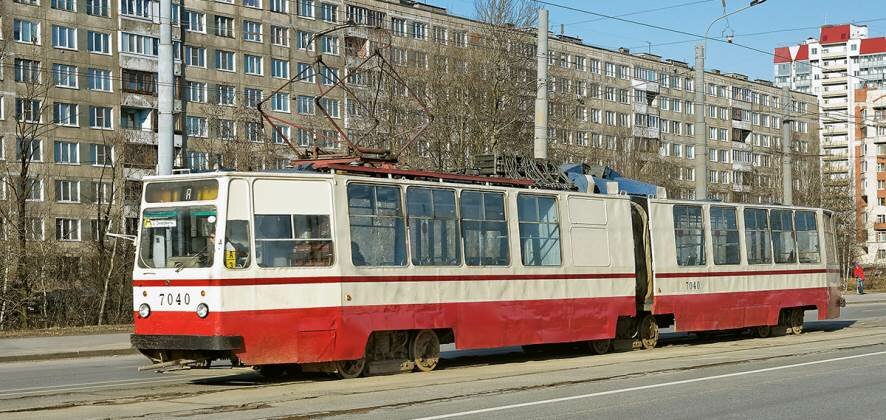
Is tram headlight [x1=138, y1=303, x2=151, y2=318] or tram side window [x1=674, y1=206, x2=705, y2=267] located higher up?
tram side window [x1=674, y1=206, x2=705, y2=267]

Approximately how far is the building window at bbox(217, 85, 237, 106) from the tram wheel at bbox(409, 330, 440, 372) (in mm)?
58623

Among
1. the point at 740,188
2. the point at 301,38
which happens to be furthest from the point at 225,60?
the point at 740,188

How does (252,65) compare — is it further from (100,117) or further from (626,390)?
(626,390)

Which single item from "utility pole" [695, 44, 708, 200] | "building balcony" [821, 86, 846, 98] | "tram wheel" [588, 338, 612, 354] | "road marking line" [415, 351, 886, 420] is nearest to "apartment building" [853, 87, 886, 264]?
"building balcony" [821, 86, 846, 98]

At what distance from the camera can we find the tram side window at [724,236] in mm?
23344

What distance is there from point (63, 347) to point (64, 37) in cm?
4628

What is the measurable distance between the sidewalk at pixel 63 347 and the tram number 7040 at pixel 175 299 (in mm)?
8502

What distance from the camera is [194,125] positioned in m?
72.6

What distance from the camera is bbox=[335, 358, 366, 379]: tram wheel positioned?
1583 cm

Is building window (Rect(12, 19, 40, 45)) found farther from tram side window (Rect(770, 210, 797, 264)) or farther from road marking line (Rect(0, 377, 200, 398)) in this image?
road marking line (Rect(0, 377, 200, 398))

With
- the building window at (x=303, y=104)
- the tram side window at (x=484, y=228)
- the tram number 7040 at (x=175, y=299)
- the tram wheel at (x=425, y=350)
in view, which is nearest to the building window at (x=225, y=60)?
the building window at (x=303, y=104)

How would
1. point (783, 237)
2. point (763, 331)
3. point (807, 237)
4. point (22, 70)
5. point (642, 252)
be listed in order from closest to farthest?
point (642, 252) → point (763, 331) → point (783, 237) → point (807, 237) → point (22, 70)

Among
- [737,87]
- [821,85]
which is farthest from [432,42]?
[821,85]

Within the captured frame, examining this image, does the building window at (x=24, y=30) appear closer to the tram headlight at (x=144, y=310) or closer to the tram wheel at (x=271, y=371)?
the tram wheel at (x=271, y=371)
